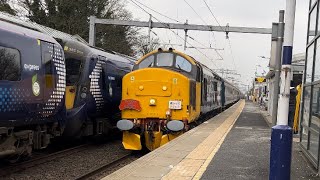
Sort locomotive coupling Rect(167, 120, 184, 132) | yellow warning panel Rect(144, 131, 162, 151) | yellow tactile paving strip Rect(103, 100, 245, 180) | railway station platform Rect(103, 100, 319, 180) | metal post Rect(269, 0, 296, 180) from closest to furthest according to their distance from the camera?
1. metal post Rect(269, 0, 296, 180)
2. yellow tactile paving strip Rect(103, 100, 245, 180)
3. railway station platform Rect(103, 100, 319, 180)
4. locomotive coupling Rect(167, 120, 184, 132)
5. yellow warning panel Rect(144, 131, 162, 151)

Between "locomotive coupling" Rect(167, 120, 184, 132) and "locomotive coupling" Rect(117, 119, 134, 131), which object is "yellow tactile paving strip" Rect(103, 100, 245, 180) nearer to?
"locomotive coupling" Rect(167, 120, 184, 132)

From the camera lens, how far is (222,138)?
13.6 m

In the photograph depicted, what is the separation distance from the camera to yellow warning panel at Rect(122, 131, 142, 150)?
1288 cm

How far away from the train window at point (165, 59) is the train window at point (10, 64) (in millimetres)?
6040

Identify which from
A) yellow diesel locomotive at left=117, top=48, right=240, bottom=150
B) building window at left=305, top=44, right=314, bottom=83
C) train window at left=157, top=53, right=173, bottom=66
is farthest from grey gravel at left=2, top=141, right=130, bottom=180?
building window at left=305, top=44, right=314, bottom=83

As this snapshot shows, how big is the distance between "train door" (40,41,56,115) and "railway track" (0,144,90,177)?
1.38 m

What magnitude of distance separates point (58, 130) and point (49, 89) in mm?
1547

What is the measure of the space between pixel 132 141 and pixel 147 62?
9.28 feet

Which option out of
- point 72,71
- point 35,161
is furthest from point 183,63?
point 35,161

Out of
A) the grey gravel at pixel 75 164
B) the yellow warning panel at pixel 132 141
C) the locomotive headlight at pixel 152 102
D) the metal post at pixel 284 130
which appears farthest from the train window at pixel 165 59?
the metal post at pixel 284 130

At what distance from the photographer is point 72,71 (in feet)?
41.7

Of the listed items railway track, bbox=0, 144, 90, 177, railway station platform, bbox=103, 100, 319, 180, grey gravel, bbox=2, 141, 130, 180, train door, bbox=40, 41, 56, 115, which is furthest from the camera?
train door, bbox=40, 41, 56, 115

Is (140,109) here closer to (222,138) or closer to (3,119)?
(222,138)

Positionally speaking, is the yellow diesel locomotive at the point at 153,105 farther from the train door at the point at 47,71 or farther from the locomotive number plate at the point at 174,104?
the train door at the point at 47,71
